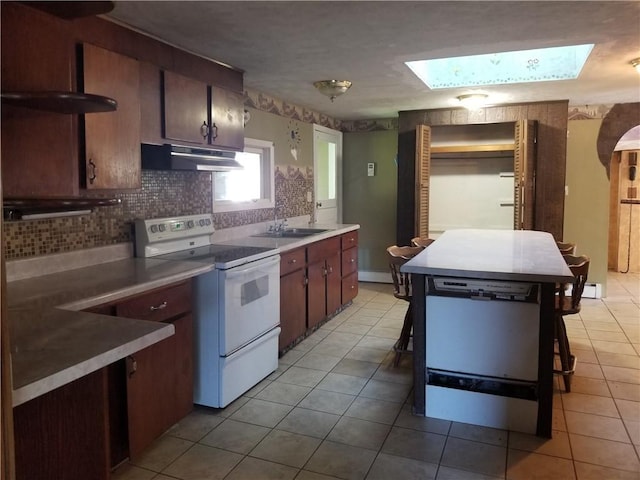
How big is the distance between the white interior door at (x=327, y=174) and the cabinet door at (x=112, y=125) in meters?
3.17

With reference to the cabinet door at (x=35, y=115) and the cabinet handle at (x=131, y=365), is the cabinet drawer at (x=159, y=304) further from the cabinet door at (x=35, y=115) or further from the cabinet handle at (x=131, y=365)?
the cabinet door at (x=35, y=115)

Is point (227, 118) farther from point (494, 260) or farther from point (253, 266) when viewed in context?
point (494, 260)

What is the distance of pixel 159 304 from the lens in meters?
2.40

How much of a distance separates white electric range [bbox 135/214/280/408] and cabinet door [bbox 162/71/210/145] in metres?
0.55

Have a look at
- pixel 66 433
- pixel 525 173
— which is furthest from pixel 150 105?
pixel 525 173

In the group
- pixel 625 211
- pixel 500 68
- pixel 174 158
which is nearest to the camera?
pixel 174 158

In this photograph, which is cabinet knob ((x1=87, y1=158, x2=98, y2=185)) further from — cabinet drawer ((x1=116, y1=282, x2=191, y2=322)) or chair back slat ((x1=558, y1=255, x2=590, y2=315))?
chair back slat ((x1=558, y1=255, x2=590, y2=315))

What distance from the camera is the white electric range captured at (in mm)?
2785

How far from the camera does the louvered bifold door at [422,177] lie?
5.35 meters

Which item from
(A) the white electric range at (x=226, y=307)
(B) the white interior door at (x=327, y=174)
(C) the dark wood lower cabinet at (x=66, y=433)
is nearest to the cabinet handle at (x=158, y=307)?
(A) the white electric range at (x=226, y=307)

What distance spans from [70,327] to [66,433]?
12.1 inches

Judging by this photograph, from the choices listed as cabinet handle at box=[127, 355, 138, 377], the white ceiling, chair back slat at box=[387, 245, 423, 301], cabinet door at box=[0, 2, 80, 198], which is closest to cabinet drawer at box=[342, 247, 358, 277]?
chair back slat at box=[387, 245, 423, 301]

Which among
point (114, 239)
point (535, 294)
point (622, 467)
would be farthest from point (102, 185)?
point (622, 467)

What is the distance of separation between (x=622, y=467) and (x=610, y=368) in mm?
1351
